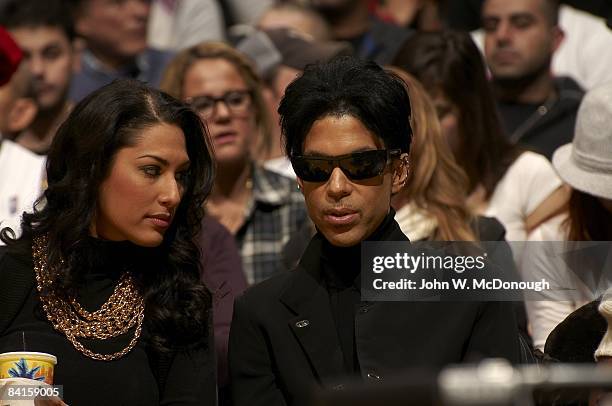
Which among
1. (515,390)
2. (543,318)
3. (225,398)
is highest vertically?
(515,390)

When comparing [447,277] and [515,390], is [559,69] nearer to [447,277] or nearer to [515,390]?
[447,277]

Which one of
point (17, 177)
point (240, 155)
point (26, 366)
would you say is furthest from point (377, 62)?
point (26, 366)

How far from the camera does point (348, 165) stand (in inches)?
135

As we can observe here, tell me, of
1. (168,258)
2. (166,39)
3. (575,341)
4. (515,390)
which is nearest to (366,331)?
(575,341)

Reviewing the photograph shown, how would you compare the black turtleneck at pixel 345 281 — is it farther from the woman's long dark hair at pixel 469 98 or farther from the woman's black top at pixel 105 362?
the woman's long dark hair at pixel 469 98

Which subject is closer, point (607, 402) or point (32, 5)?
point (607, 402)

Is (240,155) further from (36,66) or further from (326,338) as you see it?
(326,338)

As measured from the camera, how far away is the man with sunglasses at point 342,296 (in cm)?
Result: 335

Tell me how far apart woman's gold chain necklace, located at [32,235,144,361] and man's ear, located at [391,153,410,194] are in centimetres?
88

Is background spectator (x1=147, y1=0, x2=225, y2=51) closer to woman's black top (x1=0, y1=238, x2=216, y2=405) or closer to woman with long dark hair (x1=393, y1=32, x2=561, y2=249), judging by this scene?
woman with long dark hair (x1=393, y1=32, x2=561, y2=249)

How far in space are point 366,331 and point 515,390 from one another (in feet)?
4.85

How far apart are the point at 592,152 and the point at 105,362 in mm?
1826

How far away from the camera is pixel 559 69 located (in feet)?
23.0

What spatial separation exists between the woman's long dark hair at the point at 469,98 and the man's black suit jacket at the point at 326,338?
175 cm
